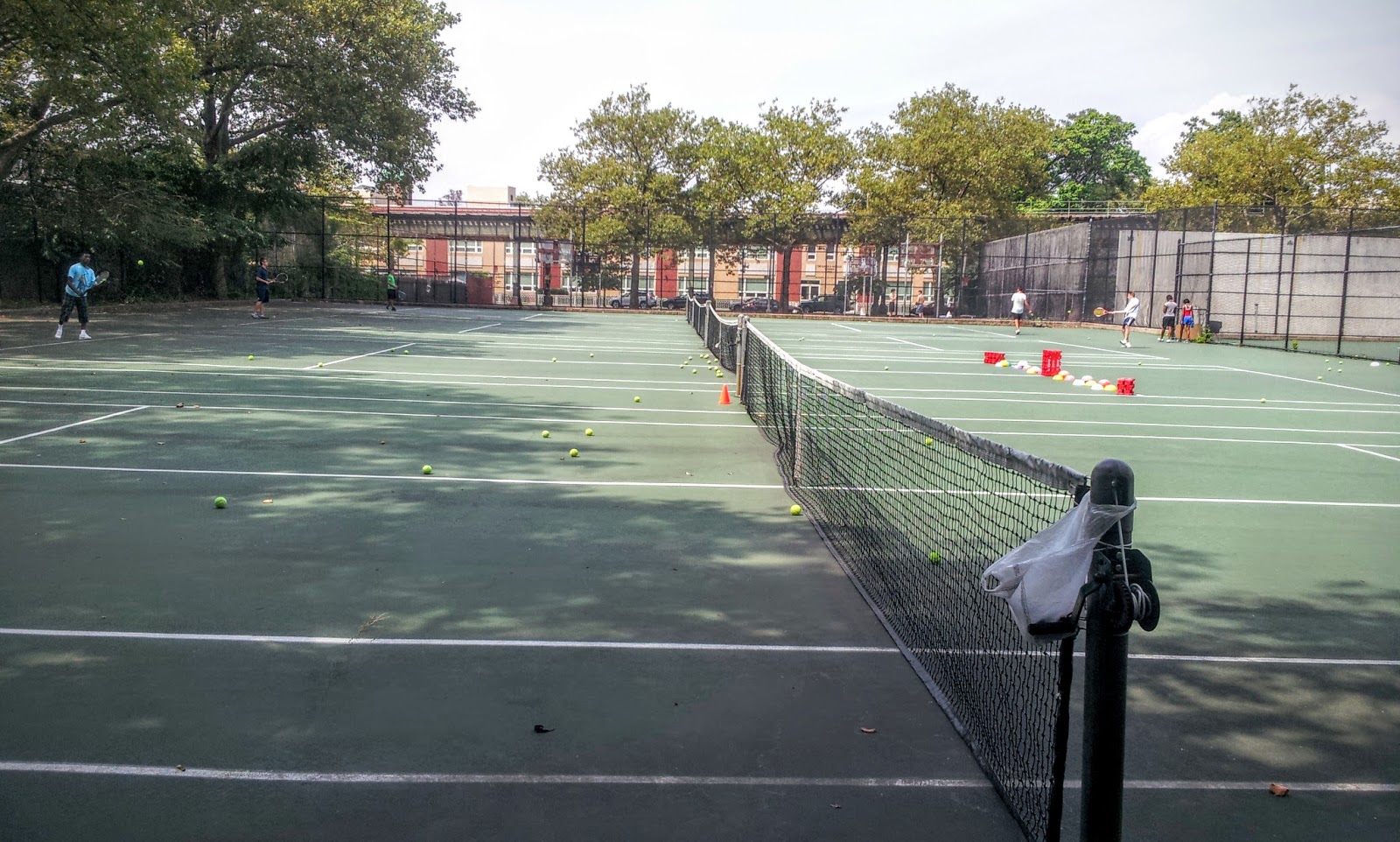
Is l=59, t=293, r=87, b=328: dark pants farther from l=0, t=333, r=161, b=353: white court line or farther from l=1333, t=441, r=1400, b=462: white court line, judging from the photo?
l=1333, t=441, r=1400, b=462: white court line

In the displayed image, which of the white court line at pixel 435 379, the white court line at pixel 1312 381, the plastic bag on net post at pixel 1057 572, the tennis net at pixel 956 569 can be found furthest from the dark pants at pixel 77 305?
the white court line at pixel 1312 381

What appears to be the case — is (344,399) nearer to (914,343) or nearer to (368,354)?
(368,354)

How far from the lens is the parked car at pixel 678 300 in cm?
5284

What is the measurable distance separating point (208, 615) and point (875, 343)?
1039 inches

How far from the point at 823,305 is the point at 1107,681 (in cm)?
4957

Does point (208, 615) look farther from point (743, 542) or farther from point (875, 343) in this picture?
point (875, 343)

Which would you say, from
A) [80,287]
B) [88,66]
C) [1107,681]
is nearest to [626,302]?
[88,66]

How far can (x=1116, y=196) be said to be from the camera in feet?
287

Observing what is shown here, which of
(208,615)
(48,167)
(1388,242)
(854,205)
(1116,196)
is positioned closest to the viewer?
(208,615)

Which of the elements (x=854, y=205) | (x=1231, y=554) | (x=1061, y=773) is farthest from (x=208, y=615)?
(x=854, y=205)

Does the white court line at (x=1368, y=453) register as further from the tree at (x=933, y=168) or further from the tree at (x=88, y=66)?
the tree at (x=933, y=168)

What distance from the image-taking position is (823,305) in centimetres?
5134

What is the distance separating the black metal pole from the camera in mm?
2432

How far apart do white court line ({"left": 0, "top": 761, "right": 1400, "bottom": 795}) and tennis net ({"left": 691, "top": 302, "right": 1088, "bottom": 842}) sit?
0.35 m
